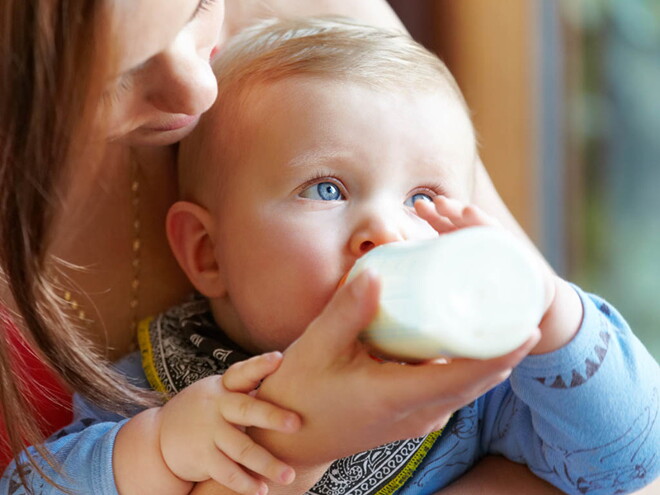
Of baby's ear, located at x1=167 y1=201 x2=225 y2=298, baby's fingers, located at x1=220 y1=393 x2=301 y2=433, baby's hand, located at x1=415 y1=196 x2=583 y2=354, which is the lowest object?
baby's ear, located at x1=167 y1=201 x2=225 y2=298

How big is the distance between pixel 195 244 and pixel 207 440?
0.36 metres

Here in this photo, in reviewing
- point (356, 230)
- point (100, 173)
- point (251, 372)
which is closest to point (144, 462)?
point (251, 372)

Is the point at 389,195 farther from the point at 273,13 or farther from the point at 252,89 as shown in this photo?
the point at 273,13

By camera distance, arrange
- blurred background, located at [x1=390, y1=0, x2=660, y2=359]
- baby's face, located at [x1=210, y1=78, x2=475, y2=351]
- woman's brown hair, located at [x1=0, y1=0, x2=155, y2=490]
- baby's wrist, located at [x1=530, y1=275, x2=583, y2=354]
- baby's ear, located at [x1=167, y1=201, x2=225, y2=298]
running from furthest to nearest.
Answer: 1. blurred background, located at [x1=390, y1=0, x2=660, y2=359]
2. baby's ear, located at [x1=167, y1=201, x2=225, y2=298]
3. baby's face, located at [x1=210, y1=78, x2=475, y2=351]
4. baby's wrist, located at [x1=530, y1=275, x2=583, y2=354]
5. woman's brown hair, located at [x1=0, y1=0, x2=155, y2=490]

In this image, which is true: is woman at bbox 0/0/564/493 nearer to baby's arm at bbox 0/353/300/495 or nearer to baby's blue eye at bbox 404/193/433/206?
baby's arm at bbox 0/353/300/495

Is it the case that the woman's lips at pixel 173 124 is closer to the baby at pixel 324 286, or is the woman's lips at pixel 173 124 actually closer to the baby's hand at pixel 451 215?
the baby at pixel 324 286

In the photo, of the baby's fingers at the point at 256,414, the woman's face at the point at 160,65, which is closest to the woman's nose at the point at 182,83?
the woman's face at the point at 160,65

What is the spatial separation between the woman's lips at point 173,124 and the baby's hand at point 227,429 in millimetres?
308

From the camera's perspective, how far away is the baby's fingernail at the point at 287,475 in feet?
2.45

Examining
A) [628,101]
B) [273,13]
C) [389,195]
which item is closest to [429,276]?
[389,195]

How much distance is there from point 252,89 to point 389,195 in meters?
0.21

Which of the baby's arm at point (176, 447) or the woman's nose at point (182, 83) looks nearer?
the baby's arm at point (176, 447)

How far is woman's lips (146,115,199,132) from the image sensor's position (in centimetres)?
99

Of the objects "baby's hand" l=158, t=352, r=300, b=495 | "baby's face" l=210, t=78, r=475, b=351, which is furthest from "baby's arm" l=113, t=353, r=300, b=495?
"baby's face" l=210, t=78, r=475, b=351
